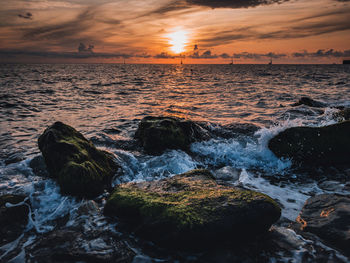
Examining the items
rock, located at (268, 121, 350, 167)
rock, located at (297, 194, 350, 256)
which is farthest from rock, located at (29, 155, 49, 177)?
rock, located at (268, 121, 350, 167)

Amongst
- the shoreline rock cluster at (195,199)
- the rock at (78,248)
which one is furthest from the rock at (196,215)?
the rock at (78,248)

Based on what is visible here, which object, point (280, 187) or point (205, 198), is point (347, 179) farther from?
point (205, 198)

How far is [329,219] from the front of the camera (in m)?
3.39

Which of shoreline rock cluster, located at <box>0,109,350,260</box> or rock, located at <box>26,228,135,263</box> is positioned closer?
rock, located at <box>26,228,135,263</box>

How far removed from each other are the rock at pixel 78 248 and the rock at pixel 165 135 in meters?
4.01

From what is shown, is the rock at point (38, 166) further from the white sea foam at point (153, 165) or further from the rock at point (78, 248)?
the rock at point (78, 248)

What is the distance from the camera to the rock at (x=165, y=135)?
7328 mm

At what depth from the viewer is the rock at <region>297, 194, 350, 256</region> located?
119 inches

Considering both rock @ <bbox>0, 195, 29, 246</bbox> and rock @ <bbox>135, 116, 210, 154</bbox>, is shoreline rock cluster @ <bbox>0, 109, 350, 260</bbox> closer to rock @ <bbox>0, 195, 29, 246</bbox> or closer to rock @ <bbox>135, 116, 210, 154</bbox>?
rock @ <bbox>0, 195, 29, 246</bbox>

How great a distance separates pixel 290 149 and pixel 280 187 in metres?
1.67

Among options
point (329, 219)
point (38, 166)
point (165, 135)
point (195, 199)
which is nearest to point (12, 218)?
point (38, 166)

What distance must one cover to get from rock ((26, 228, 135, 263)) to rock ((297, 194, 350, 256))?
2.60 metres

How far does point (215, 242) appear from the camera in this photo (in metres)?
2.94

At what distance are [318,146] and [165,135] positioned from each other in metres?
4.31
